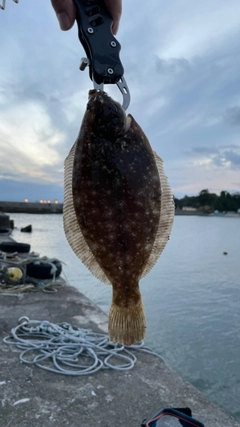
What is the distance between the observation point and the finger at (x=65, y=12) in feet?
6.99

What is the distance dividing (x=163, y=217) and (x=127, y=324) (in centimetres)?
69

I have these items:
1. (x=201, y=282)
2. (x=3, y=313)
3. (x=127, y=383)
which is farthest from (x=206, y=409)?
(x=201, y=282)

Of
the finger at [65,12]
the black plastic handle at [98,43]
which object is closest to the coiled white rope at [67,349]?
the black plastic handle at [98,43]

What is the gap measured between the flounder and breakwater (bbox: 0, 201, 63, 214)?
103685mm

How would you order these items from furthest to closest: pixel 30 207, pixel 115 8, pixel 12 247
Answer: pixel 30 207 < pixel 12 247 < pixel 115 8

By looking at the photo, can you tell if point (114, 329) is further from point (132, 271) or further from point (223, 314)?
point (223, 314)

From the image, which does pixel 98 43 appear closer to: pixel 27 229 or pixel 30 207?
pixel 27 229

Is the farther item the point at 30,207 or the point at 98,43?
the point at 30,207

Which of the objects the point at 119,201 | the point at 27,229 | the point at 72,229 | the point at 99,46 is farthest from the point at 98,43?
the point at 27,229

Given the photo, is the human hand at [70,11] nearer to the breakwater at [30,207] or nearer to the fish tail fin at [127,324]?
the fish tail fin at [127,324]

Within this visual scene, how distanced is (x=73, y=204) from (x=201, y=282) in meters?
18.6

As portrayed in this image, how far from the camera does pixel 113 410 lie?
160 inches

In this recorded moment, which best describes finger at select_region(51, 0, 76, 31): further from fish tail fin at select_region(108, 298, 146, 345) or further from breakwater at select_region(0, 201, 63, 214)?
breakwater at select_region(0, 201, 63, 214)

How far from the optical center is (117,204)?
2.08 m
